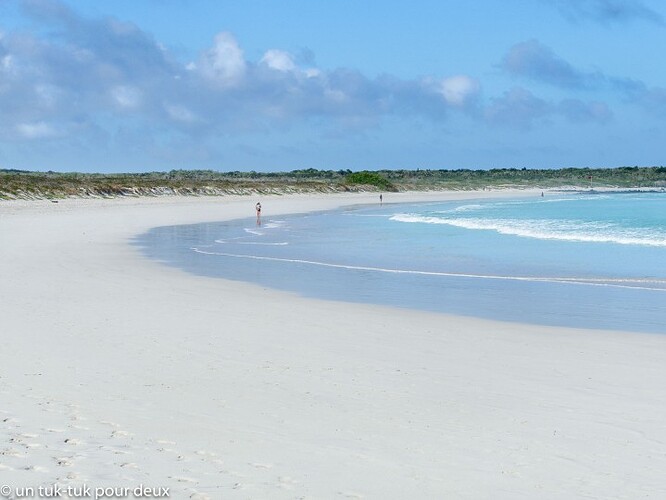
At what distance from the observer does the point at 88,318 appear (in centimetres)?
1069

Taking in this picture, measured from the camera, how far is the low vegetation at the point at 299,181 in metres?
55.5

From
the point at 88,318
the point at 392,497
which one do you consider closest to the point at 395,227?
the point at 88,318

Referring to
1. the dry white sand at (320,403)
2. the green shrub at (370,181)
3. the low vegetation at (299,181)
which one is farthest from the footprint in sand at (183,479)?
the green shrub at (370,181)

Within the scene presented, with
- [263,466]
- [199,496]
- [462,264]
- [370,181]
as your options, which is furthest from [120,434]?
[370,181]

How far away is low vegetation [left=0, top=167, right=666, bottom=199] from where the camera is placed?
5550 centimetres

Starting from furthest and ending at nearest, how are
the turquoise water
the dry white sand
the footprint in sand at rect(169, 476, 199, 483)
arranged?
the turquoise water → the dry white sand → the footprint in sand at rect(169, 476, 199, 483)

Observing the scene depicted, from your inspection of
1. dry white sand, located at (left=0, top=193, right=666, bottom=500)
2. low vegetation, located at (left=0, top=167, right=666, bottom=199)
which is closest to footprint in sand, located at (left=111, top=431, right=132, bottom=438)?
dry white sand, located at (left=0, top=193, right=666, bottom=500)

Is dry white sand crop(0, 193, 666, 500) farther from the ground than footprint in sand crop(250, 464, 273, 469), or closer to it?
closer to it

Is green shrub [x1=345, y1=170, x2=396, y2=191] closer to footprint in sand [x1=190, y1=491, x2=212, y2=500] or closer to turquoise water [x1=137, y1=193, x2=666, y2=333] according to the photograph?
turquoise water [x1=137, y1=193, x2=666, y2=333]

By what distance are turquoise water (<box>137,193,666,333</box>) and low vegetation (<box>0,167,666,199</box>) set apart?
22.8 m

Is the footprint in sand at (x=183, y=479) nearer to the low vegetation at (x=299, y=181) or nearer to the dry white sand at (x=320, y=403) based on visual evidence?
the dry white sand at (x=320, y=403)

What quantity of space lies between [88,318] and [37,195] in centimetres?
4106

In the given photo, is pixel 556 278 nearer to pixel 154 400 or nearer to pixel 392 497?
pixel 154 400

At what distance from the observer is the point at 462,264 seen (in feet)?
65.4
